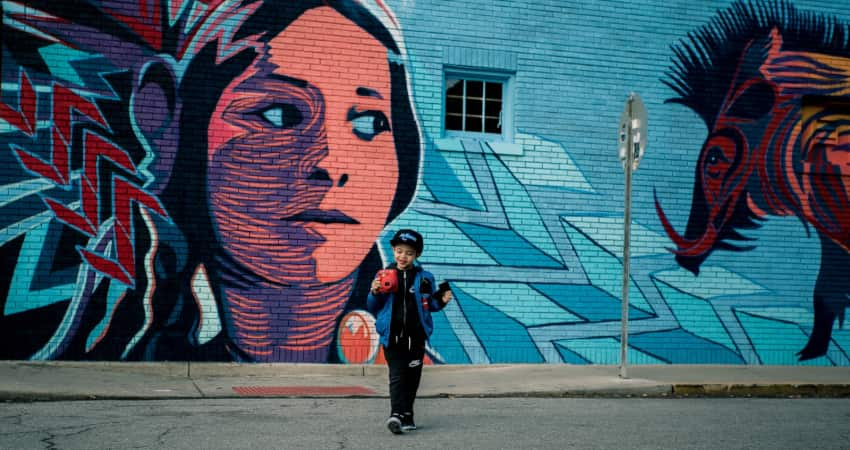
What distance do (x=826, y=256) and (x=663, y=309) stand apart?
8.66 feet

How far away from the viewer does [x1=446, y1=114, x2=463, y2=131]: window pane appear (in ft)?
39.2

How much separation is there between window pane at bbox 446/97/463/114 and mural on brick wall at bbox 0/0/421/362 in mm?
688

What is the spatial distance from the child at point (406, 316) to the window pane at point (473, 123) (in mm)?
5267

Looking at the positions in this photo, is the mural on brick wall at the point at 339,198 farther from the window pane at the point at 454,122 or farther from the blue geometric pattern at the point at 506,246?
the window pane at the point at 454,122

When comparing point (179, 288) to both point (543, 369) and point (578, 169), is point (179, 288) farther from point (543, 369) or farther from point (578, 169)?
point (578, 169)

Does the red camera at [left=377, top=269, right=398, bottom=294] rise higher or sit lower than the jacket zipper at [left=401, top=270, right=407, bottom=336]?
higher

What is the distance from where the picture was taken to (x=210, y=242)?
1084 cm

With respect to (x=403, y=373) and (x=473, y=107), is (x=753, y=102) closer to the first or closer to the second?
(x=473, y=107)

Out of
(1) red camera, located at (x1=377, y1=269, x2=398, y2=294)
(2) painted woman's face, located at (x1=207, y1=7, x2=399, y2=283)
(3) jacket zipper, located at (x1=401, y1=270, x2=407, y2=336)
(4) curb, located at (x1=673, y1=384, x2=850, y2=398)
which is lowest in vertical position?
(4) curb, located at (x1=673, y1=384, x2=850, y2=398)

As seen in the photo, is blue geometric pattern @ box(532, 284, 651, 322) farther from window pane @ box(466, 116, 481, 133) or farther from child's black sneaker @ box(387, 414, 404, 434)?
child's black sneaker @ box(387, 414, 404, 434)

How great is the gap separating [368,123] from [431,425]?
511 cm

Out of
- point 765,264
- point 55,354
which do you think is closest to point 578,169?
point 765,264

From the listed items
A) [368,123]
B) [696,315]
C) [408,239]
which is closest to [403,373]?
[408,239]

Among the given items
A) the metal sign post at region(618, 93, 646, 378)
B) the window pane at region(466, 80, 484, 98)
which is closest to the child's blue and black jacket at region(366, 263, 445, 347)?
the metal sign post at region(618, 93, 646, 378)
